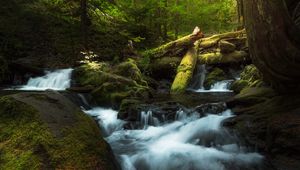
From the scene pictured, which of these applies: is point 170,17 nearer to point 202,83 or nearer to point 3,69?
point 202,83

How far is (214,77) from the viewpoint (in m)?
14.3

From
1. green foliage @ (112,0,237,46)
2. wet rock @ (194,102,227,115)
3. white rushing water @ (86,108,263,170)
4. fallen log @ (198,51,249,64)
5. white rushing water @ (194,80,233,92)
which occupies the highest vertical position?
green foliage @ (112,0,237,46)

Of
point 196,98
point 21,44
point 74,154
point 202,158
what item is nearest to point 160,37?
point 21,44

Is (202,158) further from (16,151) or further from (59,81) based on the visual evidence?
(59,81)

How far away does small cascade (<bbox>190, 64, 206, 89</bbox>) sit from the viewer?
14.2 m

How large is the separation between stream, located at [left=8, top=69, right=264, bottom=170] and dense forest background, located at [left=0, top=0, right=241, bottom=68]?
7.08m

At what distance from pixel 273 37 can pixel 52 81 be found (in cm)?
1017

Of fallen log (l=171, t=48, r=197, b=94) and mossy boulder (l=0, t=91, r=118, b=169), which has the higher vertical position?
fallen log (l=171, t=48, r=197, b=94)

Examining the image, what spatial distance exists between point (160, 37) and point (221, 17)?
5.80 m

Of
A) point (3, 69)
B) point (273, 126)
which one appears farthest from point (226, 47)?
point (3, 69)

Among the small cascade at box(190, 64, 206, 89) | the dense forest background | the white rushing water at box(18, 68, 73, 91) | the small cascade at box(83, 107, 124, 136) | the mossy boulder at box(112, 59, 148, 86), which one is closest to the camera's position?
the small cascade at box(83, 107, 124, 136)

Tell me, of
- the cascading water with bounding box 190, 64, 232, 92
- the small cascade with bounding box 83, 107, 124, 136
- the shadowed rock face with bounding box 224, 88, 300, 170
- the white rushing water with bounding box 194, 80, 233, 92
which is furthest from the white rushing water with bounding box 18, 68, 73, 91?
the shadowed rock face with bounding box 224, 88, 300, 170

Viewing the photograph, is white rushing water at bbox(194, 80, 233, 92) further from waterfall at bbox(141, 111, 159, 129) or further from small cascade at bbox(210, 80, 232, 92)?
waterfall at bbox(141, 111, 159, 129)

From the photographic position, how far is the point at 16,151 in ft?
12.3
